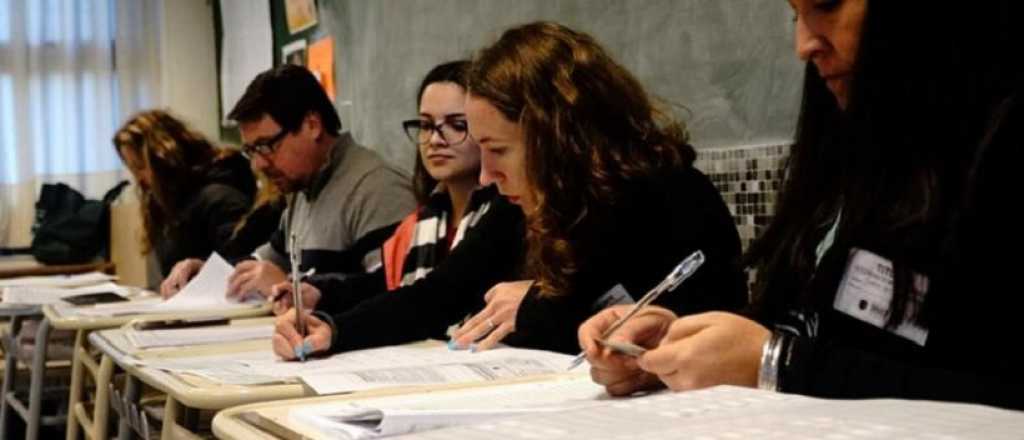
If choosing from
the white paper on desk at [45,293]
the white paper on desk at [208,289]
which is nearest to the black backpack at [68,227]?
the white paper on desk at [45,293]

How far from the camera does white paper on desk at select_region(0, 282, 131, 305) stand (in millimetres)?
3008

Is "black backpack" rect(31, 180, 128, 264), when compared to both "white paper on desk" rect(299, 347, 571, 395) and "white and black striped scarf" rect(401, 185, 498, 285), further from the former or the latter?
"white paper on desk" rect(299, 347, 571, 395)

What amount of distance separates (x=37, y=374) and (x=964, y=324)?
7.41 ft

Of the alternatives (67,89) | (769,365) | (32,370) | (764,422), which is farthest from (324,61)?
(764,422)

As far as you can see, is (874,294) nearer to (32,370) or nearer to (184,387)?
(184,387)

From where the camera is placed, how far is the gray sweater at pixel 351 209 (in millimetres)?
2768

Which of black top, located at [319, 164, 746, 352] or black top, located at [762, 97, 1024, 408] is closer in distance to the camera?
black top, located at [762, 97, 1024, 408]

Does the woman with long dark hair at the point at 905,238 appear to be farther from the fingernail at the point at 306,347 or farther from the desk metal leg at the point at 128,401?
the desk metal leg at the point at 128,401

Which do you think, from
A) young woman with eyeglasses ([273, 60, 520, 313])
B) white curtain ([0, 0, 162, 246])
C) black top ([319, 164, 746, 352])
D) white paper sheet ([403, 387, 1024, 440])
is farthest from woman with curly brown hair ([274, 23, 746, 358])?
white curtain ([0, 0, 162, 246])

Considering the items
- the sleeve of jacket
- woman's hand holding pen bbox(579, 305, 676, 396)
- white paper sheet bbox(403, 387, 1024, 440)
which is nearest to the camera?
white paper sheet bbox(403, 387, 1024, 440)

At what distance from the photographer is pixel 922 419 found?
2.27ft

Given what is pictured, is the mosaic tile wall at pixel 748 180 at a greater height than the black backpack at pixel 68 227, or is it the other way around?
the mosaic tile wall at pixel 748 180

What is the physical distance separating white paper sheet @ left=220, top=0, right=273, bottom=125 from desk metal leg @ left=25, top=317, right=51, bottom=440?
201 centimetres

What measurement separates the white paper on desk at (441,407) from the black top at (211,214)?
2542mm
